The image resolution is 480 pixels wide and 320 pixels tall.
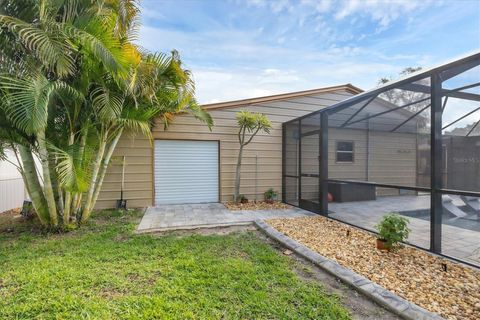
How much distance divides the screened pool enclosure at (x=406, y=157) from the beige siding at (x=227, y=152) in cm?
43

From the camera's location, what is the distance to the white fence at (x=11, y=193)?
17.2 feet

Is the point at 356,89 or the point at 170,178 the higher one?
the point at 356,89

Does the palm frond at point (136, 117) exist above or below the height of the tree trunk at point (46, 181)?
above

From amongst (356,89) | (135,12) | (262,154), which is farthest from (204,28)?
(356,89)

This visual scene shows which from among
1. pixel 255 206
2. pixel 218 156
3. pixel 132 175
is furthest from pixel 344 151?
pixel 132 175

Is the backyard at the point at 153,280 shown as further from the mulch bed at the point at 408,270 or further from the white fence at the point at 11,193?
the white fence at the point at 11,193

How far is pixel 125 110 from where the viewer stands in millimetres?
4387

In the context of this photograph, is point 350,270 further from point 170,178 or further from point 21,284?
point 170,178

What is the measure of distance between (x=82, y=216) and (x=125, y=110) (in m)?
2.21

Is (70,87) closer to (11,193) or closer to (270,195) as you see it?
(11,193)

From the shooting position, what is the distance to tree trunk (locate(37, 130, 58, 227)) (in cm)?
344

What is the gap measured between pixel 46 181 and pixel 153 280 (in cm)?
274

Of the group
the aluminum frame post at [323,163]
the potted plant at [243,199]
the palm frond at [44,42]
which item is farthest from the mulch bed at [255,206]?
the palm frond at [44,42]

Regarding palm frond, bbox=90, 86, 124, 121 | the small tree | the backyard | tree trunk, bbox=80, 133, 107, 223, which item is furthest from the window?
tree trunk, bbox=80, 133, 107, 223
